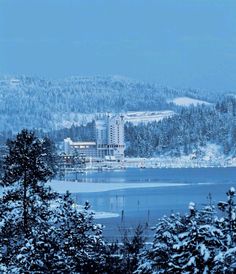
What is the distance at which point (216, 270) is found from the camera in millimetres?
8422

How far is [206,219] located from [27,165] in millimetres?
8376

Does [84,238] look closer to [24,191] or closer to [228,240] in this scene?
[228,240]

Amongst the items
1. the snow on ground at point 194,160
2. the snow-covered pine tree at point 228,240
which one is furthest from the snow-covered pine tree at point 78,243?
the snow on ground at point 194,160

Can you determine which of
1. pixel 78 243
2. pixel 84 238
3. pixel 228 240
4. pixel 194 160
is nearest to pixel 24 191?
pixel 84 238

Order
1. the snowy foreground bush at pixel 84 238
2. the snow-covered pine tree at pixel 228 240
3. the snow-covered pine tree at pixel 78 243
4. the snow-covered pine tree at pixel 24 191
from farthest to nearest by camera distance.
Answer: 1. the snow-covered pine tree at pixel 24 191
2. the snow-covered pine tree at pixel 78 243
3. the snowy foreground bush at pixel 84 238
4. the snow-covered pine tree at pixel 228 240

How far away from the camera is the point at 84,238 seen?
1281 cm

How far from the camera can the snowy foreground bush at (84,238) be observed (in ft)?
28.8

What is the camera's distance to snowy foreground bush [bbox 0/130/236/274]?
345 inches

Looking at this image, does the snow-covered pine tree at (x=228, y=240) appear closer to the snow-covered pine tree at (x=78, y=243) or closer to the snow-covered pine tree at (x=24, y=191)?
the snow-covered pine tree at (x=78, y=243)

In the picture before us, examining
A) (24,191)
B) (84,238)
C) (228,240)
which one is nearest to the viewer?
(228,240)

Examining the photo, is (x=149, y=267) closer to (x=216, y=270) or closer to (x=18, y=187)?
(x=216, y=270)

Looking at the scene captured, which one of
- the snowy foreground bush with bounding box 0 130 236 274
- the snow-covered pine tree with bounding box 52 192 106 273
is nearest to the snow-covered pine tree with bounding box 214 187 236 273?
the snowy foreground bush with bounding box 0 130 236 274

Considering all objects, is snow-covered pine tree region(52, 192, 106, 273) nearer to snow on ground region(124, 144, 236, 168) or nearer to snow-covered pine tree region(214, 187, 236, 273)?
snow-covered pine tree region(214, 187, 236, 273)

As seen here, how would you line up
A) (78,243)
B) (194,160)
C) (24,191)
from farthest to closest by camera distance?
1. (194,160)
2. (24,191)
3. (78,243)
